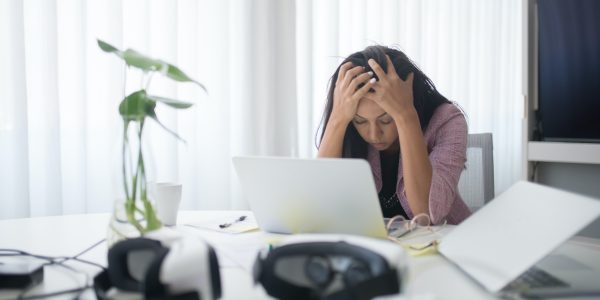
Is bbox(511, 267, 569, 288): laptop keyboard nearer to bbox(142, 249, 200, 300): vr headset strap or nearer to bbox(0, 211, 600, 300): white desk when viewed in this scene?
bbox(0, 211, 600, 300): white desk

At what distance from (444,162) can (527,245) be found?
634mm

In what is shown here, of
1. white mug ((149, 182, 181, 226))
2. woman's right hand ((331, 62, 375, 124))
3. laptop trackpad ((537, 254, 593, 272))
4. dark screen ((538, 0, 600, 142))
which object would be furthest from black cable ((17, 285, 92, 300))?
dark screen ((538, 0, 600, 142))

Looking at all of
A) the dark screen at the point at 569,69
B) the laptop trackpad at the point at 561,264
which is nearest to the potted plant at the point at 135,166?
the laptop trackpad at the point at 561,264

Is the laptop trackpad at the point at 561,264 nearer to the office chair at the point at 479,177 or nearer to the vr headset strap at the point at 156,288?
the vr headset strap at the point at 156,288

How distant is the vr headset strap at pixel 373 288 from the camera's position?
1.83ft

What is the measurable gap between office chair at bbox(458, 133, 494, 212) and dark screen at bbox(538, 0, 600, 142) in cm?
40

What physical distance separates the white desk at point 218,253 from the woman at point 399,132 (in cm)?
38

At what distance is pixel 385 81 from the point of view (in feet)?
4.36

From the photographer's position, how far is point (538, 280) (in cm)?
69

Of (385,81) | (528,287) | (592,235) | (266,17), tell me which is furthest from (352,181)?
(266,17)

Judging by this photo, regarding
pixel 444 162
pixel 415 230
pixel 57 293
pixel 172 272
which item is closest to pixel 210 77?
pixel 444 162

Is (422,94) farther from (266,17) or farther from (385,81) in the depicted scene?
(266,17)

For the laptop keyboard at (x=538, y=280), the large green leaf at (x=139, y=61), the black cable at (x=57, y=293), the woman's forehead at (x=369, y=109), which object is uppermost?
the large green leaf at (x=139, y=61)

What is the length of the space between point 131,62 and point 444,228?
75cm
